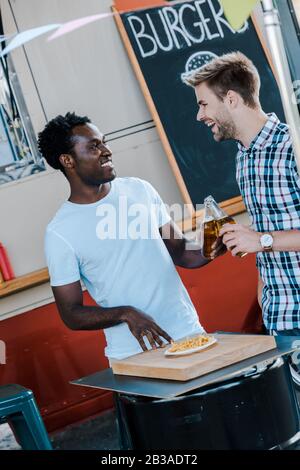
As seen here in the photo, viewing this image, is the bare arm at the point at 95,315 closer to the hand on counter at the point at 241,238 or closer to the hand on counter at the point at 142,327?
the hand on counter at the point at 142,327

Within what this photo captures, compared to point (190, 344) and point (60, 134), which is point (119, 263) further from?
point (190, 344)

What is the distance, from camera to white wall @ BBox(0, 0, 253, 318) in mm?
4023

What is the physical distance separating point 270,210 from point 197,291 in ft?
5.37

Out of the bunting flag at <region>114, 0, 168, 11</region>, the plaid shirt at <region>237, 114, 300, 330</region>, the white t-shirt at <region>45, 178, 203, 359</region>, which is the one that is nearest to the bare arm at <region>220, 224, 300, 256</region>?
the plaid shirt at <region>237, 114, 300, 330</region>

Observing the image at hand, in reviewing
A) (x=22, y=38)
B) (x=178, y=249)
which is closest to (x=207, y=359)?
(x=178, y=249)

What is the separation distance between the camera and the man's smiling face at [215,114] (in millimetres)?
A: 2955

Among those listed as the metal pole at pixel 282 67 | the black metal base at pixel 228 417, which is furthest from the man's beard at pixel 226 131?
the black metal base at pixel 228 417

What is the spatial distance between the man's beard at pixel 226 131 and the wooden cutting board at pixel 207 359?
75cm

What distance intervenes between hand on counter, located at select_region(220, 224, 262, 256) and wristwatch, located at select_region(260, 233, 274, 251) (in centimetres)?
2

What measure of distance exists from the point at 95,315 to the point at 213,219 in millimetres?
588

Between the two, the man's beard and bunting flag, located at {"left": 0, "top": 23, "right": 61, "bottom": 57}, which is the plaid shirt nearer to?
the man's beard
